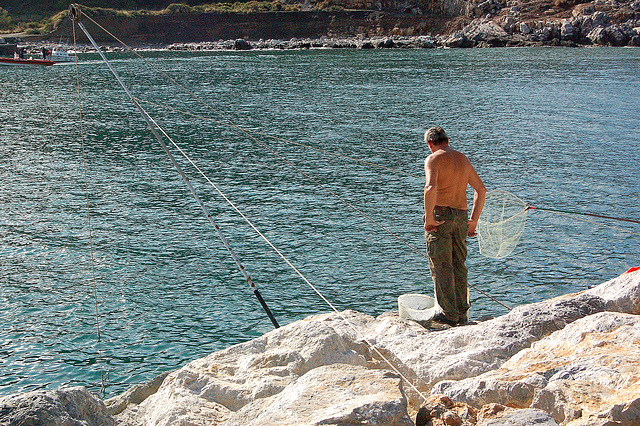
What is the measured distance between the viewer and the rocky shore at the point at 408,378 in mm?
3809

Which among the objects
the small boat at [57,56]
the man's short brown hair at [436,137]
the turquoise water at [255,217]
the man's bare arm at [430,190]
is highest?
the small boat at [57,56]

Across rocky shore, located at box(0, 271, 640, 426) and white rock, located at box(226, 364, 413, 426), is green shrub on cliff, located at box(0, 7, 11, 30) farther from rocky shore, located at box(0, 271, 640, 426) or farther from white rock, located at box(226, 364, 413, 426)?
white rock, located at box(226, 364, 413, 426)

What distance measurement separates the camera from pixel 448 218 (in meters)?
6.33

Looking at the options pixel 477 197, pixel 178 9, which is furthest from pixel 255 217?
pixel 178 9

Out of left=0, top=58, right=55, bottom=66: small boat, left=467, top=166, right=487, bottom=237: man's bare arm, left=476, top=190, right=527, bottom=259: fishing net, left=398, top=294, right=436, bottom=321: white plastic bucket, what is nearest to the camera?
left=467, top=166, right=487, bottom=237: man's bare arm

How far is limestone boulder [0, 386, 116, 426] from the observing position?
3.91 metres

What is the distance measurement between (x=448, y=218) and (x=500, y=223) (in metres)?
1.42

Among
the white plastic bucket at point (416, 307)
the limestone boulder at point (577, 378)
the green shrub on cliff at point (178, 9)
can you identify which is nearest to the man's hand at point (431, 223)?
the white plastic bucket at point (416, 307)

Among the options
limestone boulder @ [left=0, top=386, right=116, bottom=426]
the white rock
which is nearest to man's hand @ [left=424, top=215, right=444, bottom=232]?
the white rock

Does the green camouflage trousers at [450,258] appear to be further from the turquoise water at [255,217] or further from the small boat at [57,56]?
the small boat at [57,56]

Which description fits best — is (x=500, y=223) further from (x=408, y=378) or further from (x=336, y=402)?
(x=336, y=402)

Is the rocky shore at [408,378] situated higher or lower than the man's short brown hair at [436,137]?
lower

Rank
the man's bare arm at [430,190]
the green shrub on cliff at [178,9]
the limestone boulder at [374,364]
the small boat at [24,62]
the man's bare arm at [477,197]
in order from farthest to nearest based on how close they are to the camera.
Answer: the green shrub on cliff at [178,9]
the small boat at [24,62]
the man's bare arm at [477,197]
the man's bare arm at [430,190]
the limestone boulder at [374,364]

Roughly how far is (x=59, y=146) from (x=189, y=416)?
2048 cm
